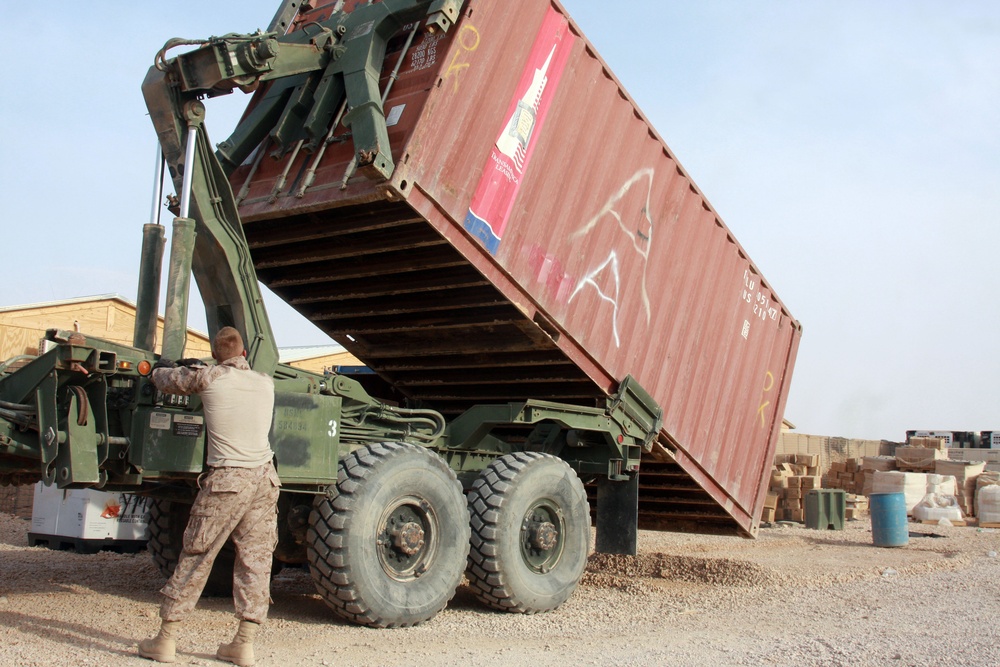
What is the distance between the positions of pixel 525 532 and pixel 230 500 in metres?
2.62

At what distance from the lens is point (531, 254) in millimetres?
6582

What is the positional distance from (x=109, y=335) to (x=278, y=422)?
Result: 1077cm

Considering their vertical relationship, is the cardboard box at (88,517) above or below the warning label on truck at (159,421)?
below

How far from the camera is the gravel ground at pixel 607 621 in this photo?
16.1 ft

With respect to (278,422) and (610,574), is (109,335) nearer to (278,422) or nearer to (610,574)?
→ (610,574)

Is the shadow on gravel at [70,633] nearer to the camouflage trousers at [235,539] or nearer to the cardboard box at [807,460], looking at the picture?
the camouflage trousers at [235,539]

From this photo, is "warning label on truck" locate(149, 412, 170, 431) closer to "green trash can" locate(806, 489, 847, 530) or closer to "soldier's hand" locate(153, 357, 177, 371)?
"soldier's hand" locate(153, 357, 177, 371)

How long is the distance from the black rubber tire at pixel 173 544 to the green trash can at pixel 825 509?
39.7ft

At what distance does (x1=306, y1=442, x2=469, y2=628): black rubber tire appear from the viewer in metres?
5.42

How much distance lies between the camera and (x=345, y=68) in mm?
6141

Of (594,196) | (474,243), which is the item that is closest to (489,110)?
(474,243)

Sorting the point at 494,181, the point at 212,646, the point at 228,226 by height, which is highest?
the point at 494,181

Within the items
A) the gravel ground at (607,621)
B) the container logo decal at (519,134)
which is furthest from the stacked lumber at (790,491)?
the container logo decal at (519,134)

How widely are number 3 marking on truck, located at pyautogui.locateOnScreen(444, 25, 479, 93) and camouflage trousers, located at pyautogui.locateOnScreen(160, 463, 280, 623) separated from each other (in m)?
2.72
